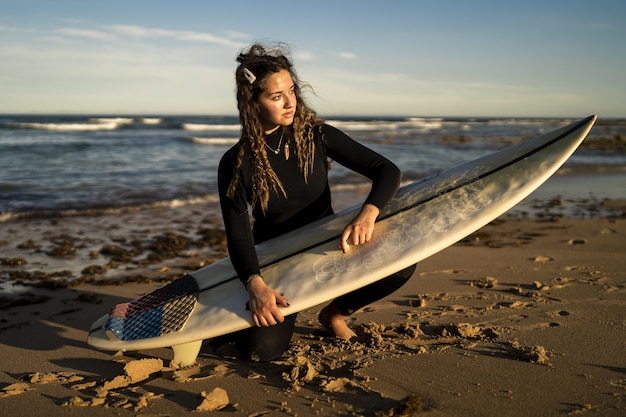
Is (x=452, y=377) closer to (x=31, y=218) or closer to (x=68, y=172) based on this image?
(x=31, y=218)

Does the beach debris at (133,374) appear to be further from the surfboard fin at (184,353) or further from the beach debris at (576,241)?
the beach debris at (576,241)

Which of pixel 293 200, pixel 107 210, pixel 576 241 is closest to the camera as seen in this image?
pixel 293 200

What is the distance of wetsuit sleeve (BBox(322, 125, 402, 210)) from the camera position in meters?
2.75

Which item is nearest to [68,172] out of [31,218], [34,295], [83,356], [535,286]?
[31,218]

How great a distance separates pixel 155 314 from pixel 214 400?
0.72 m

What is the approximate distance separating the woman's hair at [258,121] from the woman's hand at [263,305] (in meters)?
0.49

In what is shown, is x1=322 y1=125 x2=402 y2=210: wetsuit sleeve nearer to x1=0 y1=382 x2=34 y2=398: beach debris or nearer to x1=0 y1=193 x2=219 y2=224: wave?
x1=0 y1=382 x2=34 y2=398: beach debris

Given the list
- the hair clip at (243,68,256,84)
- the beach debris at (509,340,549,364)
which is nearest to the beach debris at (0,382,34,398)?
the hair clip at (243,68,256,84)

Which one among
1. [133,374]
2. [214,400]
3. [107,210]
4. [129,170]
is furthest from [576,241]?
[129,170]

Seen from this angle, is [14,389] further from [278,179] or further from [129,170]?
[129,170]

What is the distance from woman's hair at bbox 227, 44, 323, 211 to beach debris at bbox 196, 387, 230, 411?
0.92 metres

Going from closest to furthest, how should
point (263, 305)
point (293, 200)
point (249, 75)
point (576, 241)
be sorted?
point (263, 305) → point (249, 75) → point (293, 200) → point (576, 241)

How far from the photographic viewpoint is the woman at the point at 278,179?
8.59 ft

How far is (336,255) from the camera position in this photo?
2.73 m
